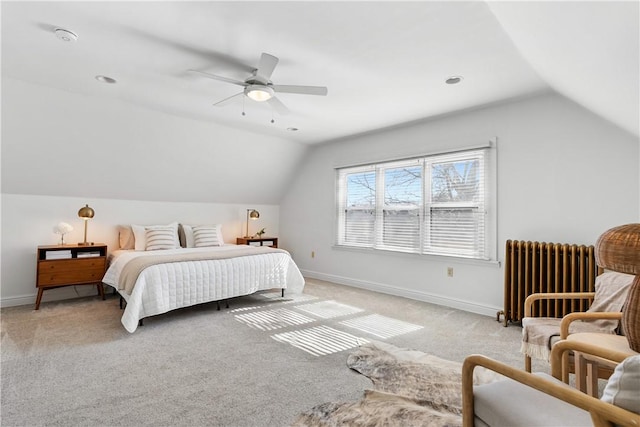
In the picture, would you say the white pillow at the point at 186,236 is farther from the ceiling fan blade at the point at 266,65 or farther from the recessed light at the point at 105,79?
the ceiling fan blade at the point at 266,65

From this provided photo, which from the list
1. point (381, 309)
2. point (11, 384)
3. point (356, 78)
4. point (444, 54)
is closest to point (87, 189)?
point (11, 384)

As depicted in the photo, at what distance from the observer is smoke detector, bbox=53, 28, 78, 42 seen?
229 cm

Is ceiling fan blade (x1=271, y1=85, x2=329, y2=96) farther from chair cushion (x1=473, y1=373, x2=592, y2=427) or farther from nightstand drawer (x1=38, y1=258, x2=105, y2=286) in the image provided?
nightstand drawer (x1=38, y1=258, x2=105, y2=286)

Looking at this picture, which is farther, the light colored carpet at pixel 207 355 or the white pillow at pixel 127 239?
the white pillow at pixel 127 239

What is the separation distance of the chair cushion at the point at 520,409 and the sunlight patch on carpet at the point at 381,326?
1854 millimetres

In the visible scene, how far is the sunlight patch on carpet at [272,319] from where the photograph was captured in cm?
339

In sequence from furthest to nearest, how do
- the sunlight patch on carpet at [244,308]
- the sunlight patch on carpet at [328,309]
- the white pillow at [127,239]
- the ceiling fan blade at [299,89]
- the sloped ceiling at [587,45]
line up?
the white pillow at [127,239] → the sunlight patch on carpet at [244,308] → the sunlight patch on carpet at [328,309] → the ceiling fan blade at [299,89] → the sloped ceiling at [587,45]

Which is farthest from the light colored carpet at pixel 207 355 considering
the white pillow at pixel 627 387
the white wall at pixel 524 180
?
the white pillow at pixel 627 387

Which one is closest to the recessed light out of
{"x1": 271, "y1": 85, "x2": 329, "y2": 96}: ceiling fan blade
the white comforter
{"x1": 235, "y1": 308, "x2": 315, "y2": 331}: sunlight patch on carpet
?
{"x1": 271, "y1": 85, "x2": 329, "y2": 96}: ceiling fan blade

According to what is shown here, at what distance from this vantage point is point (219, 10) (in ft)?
6.84

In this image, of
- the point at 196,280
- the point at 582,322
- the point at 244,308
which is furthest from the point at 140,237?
the point at 582,322

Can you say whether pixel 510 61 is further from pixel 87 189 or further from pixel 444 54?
pixel 87 189

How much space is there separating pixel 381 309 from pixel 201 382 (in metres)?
2.37

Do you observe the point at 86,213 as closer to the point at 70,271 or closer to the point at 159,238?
the point at 70,271
